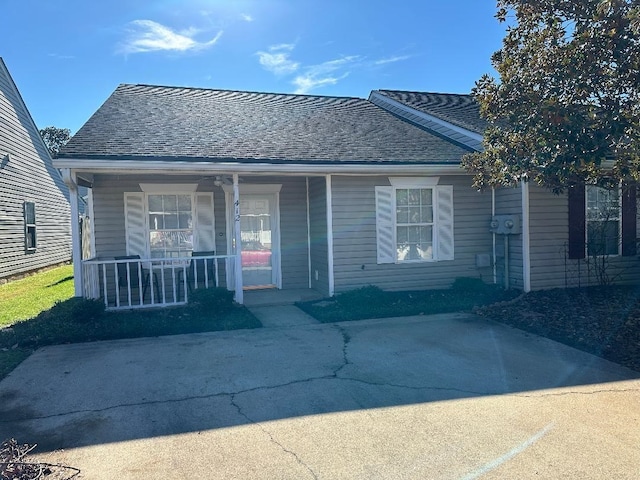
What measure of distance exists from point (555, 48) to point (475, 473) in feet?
16.7

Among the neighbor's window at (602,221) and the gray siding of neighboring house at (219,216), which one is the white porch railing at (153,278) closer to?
the gray siding of neighboring house at (219,216)

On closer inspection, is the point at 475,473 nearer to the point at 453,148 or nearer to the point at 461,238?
the point at 461,238

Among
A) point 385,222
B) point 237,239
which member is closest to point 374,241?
point 385,222

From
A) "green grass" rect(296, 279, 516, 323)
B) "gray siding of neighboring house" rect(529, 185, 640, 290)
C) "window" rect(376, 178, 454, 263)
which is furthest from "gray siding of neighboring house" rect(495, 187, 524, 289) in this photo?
"window" rect(376, 178, 454, 263)

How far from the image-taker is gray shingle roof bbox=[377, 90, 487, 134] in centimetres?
1067

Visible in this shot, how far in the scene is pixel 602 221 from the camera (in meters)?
9.22

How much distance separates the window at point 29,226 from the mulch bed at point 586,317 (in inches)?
524

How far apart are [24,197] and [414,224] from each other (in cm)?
1206

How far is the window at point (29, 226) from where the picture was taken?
1398cm

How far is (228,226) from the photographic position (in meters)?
9.49

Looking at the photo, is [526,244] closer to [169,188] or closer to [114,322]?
[169,188]

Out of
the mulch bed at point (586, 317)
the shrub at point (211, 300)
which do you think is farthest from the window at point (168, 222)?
the mulch bed at point (586, 317)

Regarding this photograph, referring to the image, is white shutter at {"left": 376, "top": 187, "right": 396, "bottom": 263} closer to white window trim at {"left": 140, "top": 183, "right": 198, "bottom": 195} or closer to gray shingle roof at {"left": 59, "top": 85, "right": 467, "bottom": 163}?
gray shingle roof at {"left": 59, "top": 85, "right": 467, "bottom": 163}

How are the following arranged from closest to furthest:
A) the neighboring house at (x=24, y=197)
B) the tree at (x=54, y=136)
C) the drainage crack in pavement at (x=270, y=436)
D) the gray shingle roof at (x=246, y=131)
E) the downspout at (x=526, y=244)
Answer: the drainage crack in pavement at (x=270, y=436), the gray shingle roof at (x=246, y=131), the downspout at (x=526, y=244), the neighboring house at (x=24, y=197), the tree at (x=54, y=136)
